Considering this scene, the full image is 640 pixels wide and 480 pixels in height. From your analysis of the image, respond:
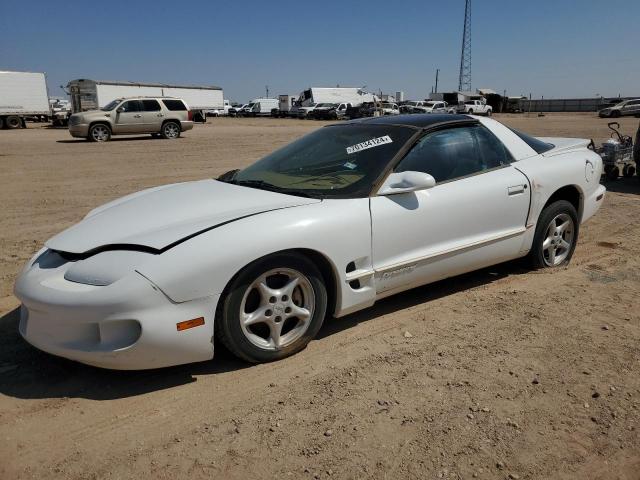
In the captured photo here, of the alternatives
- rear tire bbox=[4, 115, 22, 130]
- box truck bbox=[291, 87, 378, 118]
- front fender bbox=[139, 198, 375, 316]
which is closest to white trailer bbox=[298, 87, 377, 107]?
box truck bbox=[291, 87, 378, 118]

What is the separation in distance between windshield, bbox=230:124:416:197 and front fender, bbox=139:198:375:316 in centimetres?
24

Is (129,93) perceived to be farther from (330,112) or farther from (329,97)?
(329,97)

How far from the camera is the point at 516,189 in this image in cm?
406

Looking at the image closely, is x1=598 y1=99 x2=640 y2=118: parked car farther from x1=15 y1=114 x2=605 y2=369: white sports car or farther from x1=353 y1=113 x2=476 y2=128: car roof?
x1=353 y1=113 x2=476 y2=128: car roof

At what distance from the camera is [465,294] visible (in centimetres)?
411

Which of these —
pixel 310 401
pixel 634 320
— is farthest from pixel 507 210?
pixel 310 401

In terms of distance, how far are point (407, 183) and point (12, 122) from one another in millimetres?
30946

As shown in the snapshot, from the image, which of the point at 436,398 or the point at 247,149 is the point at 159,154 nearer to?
the point at 247,149

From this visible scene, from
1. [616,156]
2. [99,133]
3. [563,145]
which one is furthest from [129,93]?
[563,145]

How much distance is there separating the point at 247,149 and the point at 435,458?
14113 millimetres

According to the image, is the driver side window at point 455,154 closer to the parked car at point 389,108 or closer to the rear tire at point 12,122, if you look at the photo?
the rear tire at point 12,122

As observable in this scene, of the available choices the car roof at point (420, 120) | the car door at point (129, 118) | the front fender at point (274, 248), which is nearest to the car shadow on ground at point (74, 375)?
the front fender at point (274, 248)

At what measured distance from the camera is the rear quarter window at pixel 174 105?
68.7 feet

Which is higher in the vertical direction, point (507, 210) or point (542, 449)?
point (507, 210)
